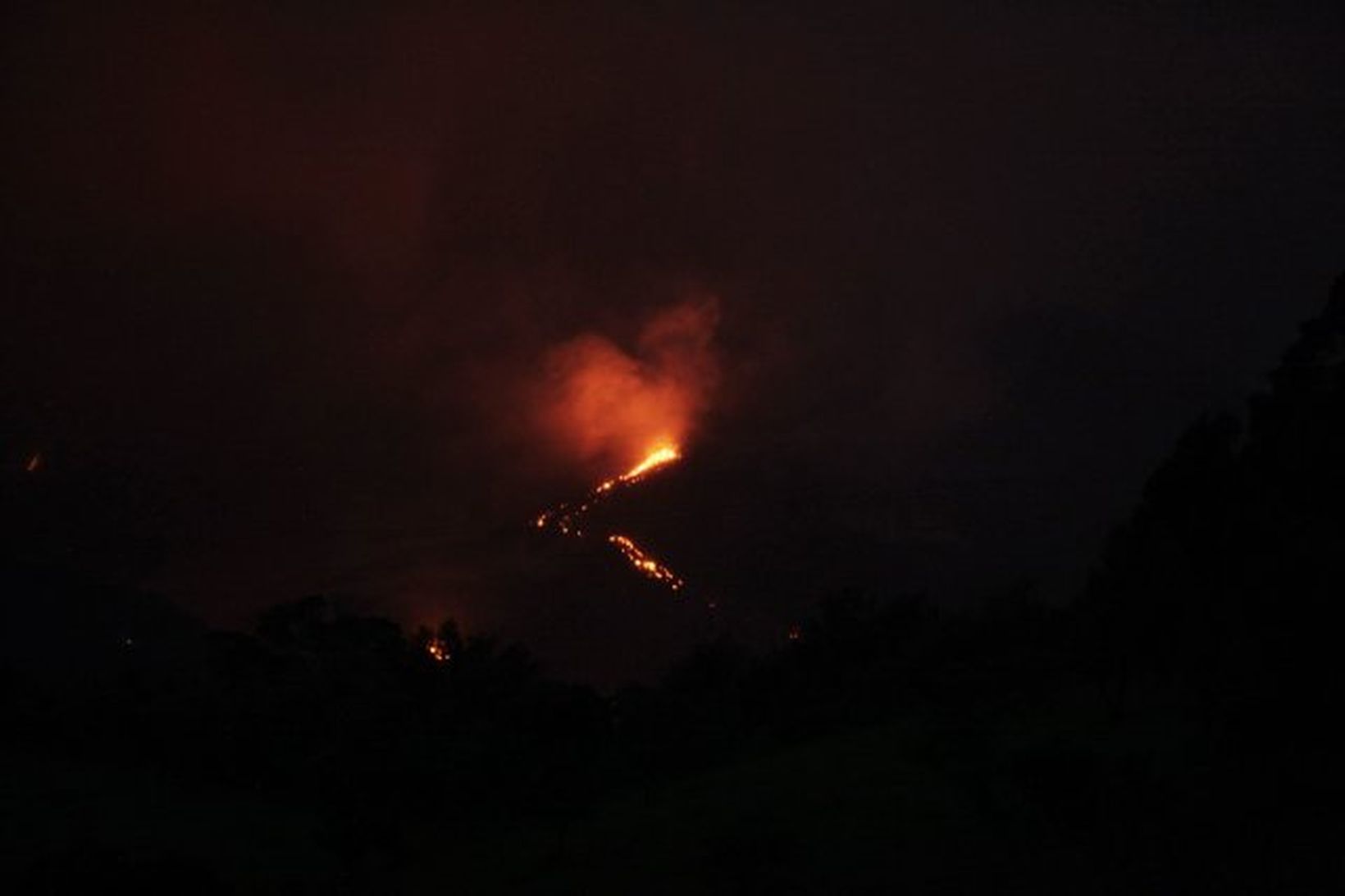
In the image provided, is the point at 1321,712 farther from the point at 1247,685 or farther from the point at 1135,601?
the point at 1135,601

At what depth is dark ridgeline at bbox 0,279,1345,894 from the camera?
49.0ft

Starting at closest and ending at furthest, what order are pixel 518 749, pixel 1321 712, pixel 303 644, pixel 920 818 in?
pixel 1321 712, pixel 920 818, pixel 518 749, pixel 303 644

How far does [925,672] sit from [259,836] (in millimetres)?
22075

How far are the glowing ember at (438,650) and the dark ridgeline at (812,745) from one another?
156mm

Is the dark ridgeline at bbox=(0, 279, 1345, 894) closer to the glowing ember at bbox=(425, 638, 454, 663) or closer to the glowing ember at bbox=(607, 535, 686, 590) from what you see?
the glowing ember at bbox=(425, 638, 454, 663)

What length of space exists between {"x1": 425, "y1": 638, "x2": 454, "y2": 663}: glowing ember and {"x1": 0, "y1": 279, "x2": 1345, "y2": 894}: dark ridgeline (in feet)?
0.51

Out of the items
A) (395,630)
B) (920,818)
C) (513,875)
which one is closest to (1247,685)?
(920,818)

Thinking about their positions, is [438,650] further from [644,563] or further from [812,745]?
[644,563]

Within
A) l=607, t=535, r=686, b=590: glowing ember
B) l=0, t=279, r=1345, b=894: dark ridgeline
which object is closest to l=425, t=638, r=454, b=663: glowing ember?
l=0, t=279, r=1345, b=894: dark ridgeline

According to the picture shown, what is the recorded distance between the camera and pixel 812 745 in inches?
1224

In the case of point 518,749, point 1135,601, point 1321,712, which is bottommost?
point 1321,712

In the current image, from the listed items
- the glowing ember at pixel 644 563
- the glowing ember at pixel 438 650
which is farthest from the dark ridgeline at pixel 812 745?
the glowing ember at pixel 644 563

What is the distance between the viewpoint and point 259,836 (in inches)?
1071

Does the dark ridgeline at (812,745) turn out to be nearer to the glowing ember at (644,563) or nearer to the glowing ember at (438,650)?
the glowing ember at (438,650)
